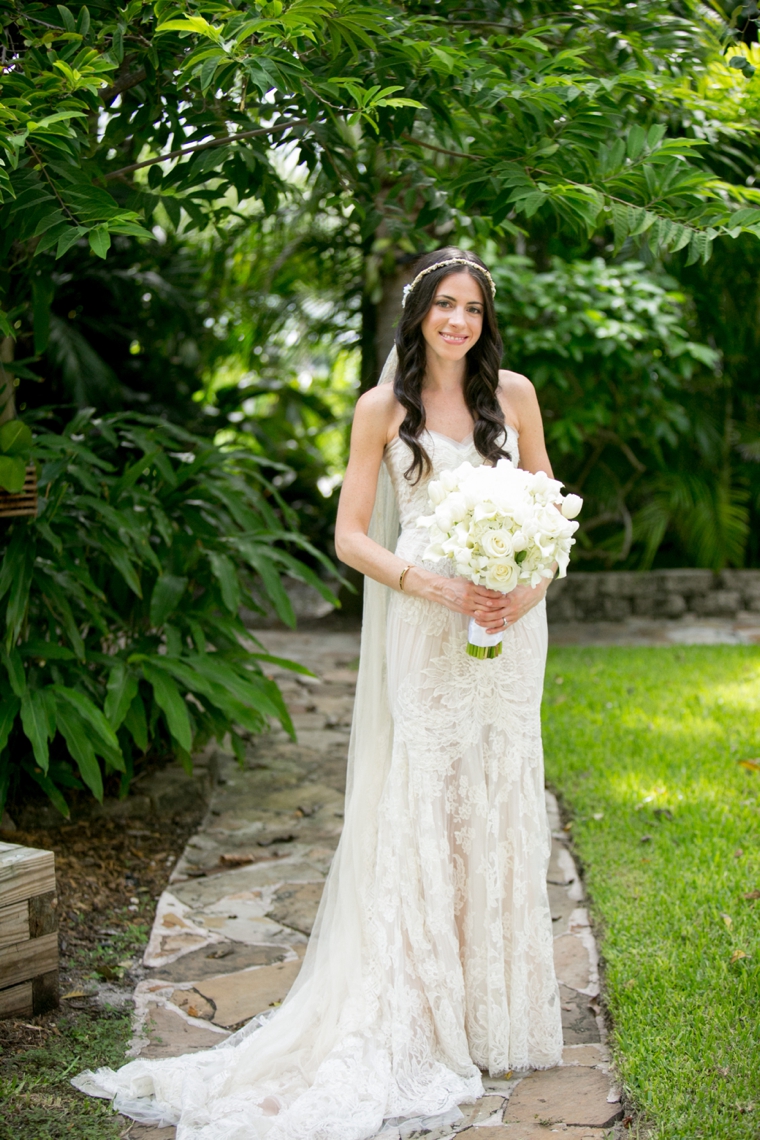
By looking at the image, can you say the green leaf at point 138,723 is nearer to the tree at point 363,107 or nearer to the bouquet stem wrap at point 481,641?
the tree at point 363,107

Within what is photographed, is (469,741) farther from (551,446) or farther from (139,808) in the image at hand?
(551,446)

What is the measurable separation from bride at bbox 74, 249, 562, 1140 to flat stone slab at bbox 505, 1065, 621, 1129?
73mm

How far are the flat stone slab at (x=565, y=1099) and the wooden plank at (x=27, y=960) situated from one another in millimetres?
1424

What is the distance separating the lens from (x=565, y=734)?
5930 millimetres

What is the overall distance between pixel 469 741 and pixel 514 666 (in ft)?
0.81

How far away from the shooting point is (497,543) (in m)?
2.60

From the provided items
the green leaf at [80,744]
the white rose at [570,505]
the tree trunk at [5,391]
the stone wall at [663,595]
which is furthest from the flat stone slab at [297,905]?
the stone wall at [663,595]

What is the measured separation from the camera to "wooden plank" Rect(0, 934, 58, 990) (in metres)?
3.12

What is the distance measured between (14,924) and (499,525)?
1.85 metres

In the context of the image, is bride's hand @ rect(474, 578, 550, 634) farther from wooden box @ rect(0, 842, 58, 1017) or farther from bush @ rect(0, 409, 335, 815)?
bush @ rect(0, 409, 335, 815)

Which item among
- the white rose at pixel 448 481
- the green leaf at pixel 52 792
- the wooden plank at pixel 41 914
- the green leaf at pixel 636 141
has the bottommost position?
the wooden plank at pixel 41 914

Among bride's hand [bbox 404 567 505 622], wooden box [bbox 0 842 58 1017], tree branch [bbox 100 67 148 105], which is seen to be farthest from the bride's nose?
wooden box [bbox 0 842 58 1017]

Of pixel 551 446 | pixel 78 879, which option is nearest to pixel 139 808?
pixel 78 879

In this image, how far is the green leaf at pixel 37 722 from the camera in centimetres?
380
